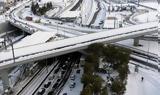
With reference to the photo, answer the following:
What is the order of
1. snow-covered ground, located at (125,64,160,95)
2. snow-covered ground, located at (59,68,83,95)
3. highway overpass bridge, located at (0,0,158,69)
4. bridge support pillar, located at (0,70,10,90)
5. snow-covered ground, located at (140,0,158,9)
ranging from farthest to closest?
snow-covered ground, located at (140,0,158,9), highway overpass bridge, located at (0,0,158,69), bridge support pillar, located at (0,70,10,90), snow-covered ground, located at (59,68,83,95), snow-covered ground, located at (125,64,160,95)

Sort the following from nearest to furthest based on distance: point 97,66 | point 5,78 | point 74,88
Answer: point 74,88, point 5,78, point 97,66

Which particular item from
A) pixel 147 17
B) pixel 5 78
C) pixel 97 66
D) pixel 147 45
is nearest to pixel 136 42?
pixel 147 45

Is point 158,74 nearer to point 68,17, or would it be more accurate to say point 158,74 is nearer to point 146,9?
point 68,17

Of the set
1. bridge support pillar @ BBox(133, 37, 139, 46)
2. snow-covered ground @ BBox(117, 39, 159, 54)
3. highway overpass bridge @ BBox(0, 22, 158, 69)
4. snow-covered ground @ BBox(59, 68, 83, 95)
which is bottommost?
snow-covered ground @ BBox(59, 68, 83, 95)

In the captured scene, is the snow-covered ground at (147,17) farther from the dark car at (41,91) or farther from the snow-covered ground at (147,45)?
Result: the dark car at (41,91)

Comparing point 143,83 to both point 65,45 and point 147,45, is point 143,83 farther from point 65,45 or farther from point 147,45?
point 147,45

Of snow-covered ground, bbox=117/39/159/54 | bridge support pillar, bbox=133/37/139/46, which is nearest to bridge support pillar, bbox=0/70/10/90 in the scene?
snow-covered ground, bbox=117/39/159/54

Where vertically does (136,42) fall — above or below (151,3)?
below

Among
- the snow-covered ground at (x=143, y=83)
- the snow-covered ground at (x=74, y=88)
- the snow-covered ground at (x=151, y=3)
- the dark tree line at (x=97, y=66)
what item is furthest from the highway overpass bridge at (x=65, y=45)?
the snow-covered ground at (x=151, y=3)

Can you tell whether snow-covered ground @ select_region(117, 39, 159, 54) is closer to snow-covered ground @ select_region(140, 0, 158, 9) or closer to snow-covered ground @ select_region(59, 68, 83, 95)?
snow-covered ground @ select_region(59, 68, 83, 95)
